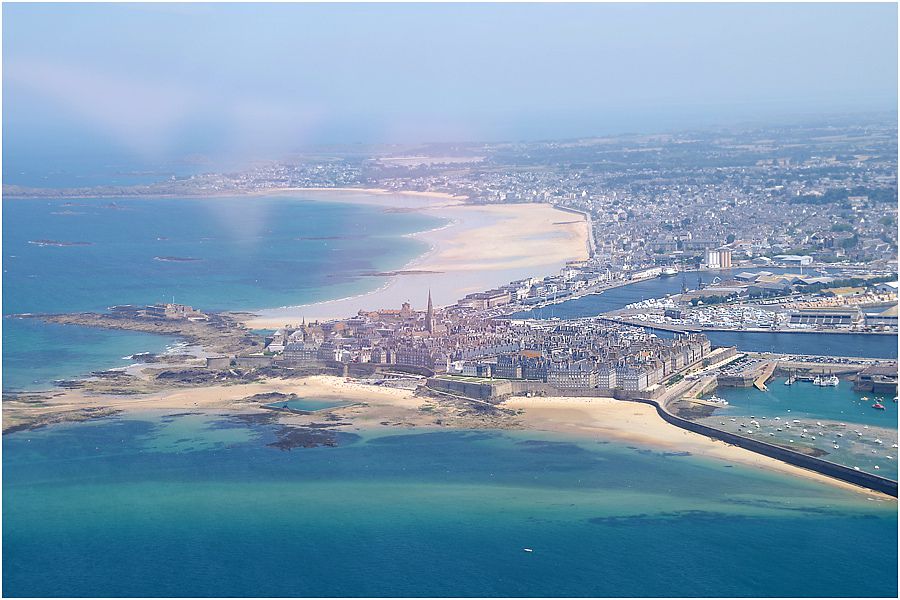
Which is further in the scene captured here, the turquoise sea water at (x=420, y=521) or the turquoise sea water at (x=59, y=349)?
the turquoise sea water at (x=59, y=349)

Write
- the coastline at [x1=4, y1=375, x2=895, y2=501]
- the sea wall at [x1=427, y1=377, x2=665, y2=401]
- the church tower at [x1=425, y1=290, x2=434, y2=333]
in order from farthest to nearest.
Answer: the church tower at [x1=425, y1=290, x2=434, y2=333] < the sea wall at [x1=427, y1=377, x2=665, y2=401] < the coastline at [x1=4, y1=375, x2=895, y2=501]

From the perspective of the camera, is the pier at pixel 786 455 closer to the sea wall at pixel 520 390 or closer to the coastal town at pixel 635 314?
the coastal town at pixel 635 314

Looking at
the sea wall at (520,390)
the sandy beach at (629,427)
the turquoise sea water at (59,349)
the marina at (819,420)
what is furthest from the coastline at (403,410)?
the turquoise sea water at (59,349)

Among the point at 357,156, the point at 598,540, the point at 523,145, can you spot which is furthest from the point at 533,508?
the point at 523,145

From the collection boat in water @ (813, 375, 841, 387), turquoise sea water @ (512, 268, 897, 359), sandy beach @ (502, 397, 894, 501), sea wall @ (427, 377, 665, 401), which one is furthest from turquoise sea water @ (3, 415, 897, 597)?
turquoise sea water @ (512, 268, 897, 359)

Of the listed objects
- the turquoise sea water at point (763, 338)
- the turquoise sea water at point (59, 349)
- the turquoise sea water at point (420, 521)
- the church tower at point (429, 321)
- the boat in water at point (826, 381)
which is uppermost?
the church tower at point (429, 321)

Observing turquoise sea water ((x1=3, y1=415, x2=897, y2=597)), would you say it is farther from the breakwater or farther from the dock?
the dock

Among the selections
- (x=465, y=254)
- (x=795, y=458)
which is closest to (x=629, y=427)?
(x=795, y=458)
